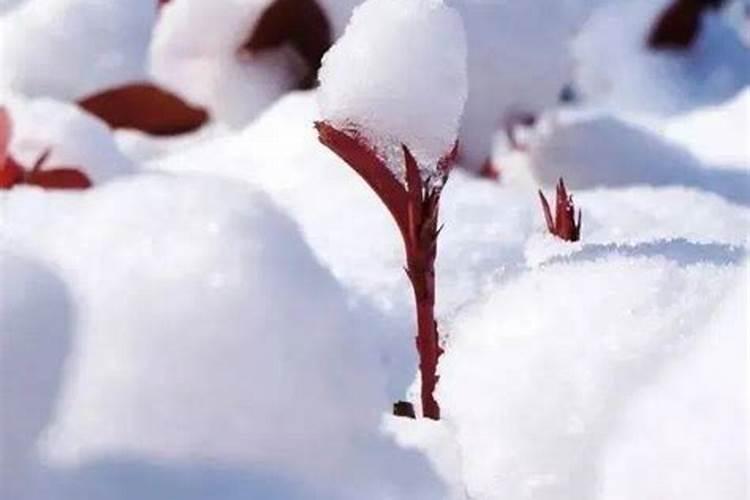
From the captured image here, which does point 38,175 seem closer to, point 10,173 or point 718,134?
point 10,173

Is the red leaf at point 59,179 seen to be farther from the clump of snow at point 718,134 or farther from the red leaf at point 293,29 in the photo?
the clump of snow at point 718,134

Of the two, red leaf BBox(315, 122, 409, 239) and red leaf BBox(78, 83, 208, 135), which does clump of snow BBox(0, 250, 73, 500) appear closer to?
red leaf BBox(315, 122, 409, 239)

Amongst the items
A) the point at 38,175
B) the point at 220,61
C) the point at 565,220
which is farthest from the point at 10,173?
the point at 565,220

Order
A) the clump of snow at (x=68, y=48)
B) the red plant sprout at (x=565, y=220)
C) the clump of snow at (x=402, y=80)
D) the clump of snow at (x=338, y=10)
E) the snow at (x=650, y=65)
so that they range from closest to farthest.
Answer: the clump of snow at (x=402, y=80)
the red plant sprout at (x=565, y=220)
the clump of snow at (x=338, y=10)
the clump of snow at (x=68, y=48)
the snow at (x=650, y=65)

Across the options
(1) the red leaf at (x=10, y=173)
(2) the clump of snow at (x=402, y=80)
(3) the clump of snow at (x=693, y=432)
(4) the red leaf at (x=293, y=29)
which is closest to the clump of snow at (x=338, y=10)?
(4) the red leaf at (x=293, y=29)

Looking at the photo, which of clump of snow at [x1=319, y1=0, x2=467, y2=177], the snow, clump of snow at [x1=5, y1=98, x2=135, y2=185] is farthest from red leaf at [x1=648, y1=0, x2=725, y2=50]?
clump of snow at [x1=319, y1=0, x2=467, y2=177]

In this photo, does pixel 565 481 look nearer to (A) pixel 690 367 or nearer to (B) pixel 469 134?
(A) pixel 690 367
